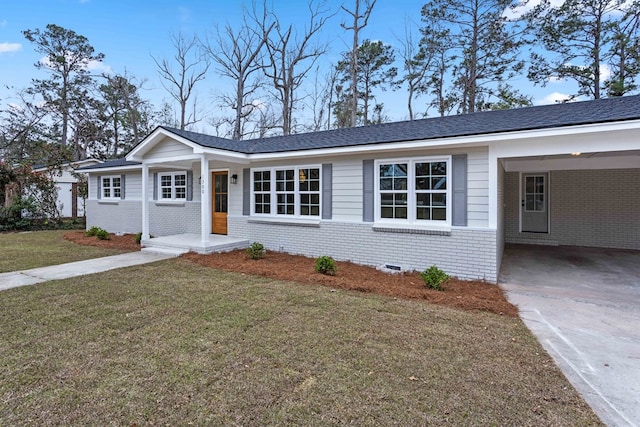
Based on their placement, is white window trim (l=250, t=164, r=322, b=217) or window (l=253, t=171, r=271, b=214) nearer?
white window trim (l=250, t=164, r=322, b=217)

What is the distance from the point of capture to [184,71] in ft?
79.4

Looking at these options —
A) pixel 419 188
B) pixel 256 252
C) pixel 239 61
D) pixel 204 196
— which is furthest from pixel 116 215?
pixel 239 61

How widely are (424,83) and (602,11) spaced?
859cm

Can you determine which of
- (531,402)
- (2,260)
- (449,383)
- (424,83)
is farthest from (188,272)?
(424,83)

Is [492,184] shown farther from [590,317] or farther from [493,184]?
[590,317]

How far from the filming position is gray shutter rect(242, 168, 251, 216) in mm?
9602

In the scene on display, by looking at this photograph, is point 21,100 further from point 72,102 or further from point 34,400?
point 34,400

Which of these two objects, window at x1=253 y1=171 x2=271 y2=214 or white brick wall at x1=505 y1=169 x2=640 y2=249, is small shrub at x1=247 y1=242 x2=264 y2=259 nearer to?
window at x1=253 y1=171 x2=271 y2=214

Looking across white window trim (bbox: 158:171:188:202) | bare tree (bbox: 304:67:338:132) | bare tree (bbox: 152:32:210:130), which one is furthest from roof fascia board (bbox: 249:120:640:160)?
bare tree (bbox: 152:32:210:130)

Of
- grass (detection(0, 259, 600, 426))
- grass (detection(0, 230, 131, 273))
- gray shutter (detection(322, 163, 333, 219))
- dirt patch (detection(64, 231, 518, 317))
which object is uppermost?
gray shutter (detection(322, 163, 333, 219))

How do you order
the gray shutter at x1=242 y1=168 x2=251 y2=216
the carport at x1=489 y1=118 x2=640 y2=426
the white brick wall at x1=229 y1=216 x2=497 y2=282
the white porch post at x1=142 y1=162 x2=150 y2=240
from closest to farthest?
the carport at x1=489 y1=118 x2=640 y2=426
the white brick wall at x1=229 y1=216 x2=497 y2=282
the gray shutter at x1=242 y1=168 x2=251 y2=216
the white porch post at x1=142 y1=162 x2=150 y2=240

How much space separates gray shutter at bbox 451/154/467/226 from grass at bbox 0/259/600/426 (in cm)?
236

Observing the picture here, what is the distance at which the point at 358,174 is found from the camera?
7.73 metres

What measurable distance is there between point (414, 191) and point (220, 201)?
6.34m
